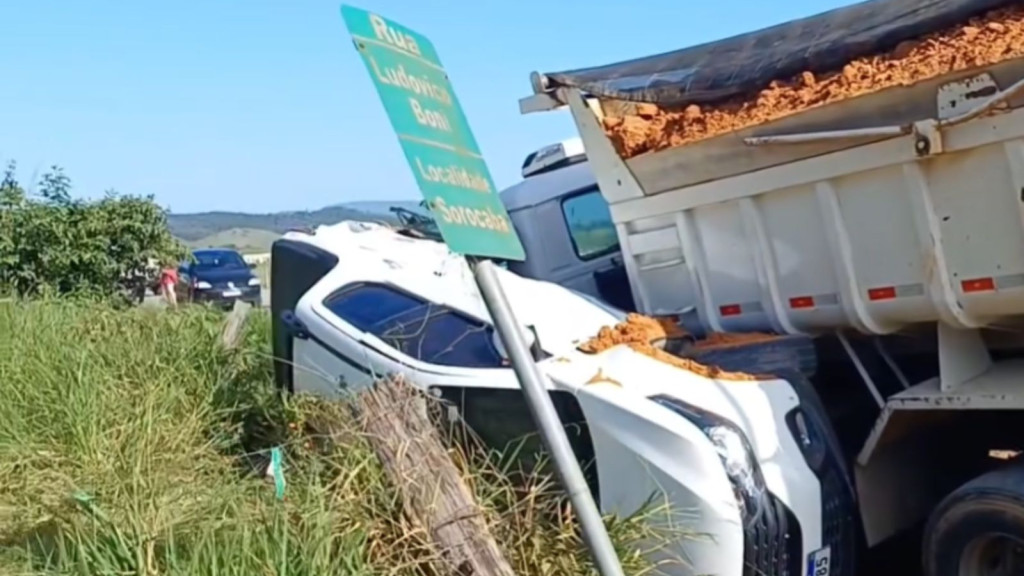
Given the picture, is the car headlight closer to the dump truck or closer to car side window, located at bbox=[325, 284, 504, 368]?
the dump truck

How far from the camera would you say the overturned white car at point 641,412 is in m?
4.26

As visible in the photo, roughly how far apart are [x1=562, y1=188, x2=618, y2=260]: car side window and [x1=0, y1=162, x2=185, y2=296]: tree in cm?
782

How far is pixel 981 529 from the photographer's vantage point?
428 centimetres

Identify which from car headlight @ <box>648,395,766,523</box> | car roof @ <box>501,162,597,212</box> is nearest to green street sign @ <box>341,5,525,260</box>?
car headlight @ <box>648,395,766,523</box>

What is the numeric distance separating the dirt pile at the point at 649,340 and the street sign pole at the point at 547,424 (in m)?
1.65

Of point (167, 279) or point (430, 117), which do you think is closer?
point (430, 117)

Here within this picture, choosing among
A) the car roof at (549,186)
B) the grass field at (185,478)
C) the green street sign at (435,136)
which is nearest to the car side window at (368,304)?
the grass field at (185,478)

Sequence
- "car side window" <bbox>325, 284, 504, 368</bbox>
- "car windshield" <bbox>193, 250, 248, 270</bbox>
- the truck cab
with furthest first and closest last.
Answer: "car windshield" <bbox>193, 250, 248, 270</bbox>
the truck cab
"car side window" <bbox>325, 284, 504, 368</bbox>

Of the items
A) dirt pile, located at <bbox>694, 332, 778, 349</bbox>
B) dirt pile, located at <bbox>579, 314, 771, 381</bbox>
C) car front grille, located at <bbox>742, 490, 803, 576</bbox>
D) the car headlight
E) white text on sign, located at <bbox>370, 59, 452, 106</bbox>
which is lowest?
car front grille, located at <bbox>742, 490, 803, 576</bbox>

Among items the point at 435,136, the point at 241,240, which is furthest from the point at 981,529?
the point at 241,240

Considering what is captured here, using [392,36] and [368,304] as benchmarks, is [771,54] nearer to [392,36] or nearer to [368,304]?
[368,304]

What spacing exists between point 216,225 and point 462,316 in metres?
45.2

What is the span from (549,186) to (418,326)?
2113mm

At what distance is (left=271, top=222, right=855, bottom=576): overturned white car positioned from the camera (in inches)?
168
